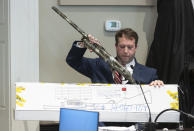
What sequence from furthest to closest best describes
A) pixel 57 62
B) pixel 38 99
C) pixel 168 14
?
pixel 57 62 → pixel 168 14 → pixel 38 99

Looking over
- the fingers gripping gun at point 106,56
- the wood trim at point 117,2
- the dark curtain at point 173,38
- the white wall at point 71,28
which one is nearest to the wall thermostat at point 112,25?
the white wall at point 71,28

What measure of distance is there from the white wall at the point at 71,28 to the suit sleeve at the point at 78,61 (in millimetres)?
566

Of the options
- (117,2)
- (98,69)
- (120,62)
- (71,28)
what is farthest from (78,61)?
(117,2)

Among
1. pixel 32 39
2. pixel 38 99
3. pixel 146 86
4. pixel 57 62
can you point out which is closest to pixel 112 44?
pixel 57 62

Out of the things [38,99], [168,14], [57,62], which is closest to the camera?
[38,99]

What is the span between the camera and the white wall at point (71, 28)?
3002mm

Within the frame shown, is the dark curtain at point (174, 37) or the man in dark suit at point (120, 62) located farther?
the dark curtain at point (174, 37)

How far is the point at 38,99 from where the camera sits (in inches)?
82.8

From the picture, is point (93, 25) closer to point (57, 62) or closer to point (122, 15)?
point (122, 15)

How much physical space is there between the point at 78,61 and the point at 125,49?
1.19ft

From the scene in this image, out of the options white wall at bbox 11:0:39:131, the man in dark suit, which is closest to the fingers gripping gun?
the man in dark suit

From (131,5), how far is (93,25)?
0.39m

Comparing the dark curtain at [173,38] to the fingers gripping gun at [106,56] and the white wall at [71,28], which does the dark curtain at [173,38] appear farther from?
the fingers gripping gun at [106,56]

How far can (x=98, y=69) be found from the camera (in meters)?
2.44
